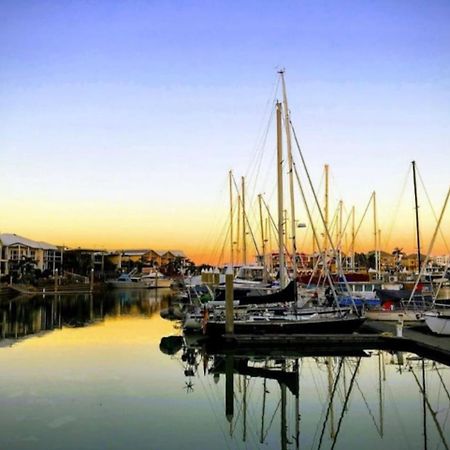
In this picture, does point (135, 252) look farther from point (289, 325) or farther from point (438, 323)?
point (438, 323)

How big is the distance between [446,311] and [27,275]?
322 ft

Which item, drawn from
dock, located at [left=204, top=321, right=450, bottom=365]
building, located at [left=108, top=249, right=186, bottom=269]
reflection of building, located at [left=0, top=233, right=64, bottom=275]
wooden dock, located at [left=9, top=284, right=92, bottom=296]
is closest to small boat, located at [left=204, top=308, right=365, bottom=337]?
dock, located at [left=204, top=321, right=450, bottom=365]

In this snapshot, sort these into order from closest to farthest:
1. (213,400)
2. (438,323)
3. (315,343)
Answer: (213,400) → (438,323) → (315,343)

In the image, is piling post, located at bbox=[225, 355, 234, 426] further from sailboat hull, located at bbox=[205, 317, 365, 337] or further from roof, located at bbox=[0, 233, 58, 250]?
roof, located at bbox=[0, 233, 58, 250]

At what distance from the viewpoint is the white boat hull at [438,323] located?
28.0 metres

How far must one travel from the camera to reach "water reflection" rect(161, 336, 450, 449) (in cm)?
1535

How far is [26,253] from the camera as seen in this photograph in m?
129

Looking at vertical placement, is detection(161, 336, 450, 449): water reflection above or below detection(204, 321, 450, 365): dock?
below

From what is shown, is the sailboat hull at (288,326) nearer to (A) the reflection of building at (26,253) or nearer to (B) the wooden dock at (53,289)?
(B) the wooden dock at (53,289)

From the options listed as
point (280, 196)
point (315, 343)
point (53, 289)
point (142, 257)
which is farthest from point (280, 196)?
point (142, 257)

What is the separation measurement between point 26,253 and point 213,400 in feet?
388

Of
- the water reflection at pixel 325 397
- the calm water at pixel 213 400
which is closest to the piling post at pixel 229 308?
Answer: the water reflection at pixel 325 397

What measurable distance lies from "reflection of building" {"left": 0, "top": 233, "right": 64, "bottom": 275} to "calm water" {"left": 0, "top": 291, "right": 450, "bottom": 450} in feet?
314

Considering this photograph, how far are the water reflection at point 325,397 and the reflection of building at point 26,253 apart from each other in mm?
101254
